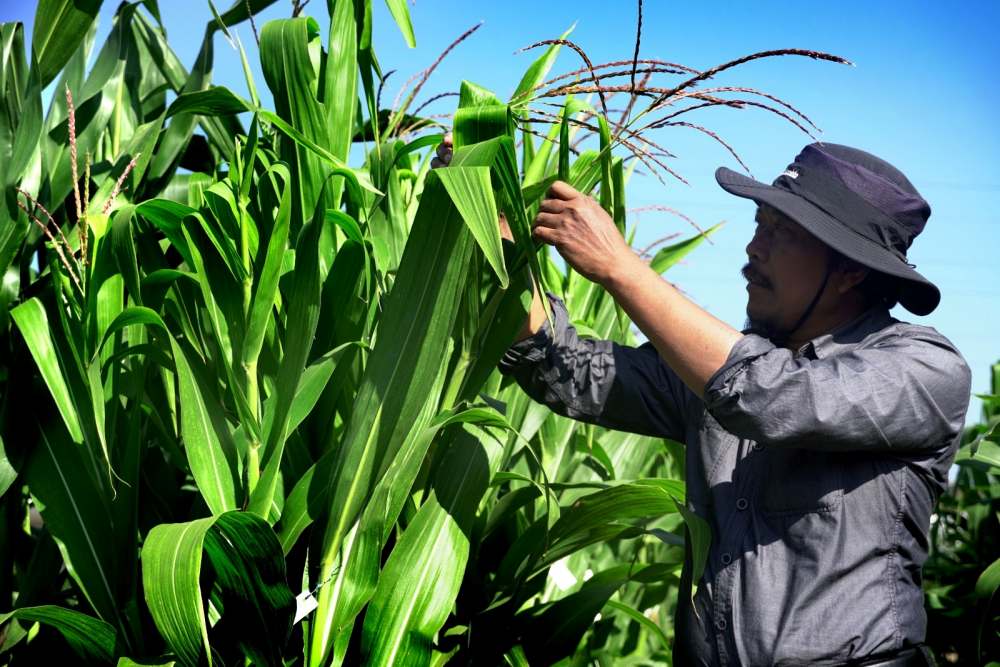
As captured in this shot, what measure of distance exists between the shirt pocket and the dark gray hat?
0.27 meters

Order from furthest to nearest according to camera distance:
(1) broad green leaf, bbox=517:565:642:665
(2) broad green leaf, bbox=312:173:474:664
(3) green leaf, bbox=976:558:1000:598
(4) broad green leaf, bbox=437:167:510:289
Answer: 1. (3) green leaf, bbox=976:558:1000:598
2. (1) broad green leaf, bbox=517:565:642:665
3. (2) broad green leaf, bbox=312:173:474:664
4. (4) broad green leaf, bbox=437:167:510:289

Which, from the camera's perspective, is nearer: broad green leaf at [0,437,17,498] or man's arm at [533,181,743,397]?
man's arm at [533,181,743,397]

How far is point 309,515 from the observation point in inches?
49.3

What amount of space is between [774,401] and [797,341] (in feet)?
1.02

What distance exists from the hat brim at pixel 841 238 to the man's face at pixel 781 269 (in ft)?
0.13

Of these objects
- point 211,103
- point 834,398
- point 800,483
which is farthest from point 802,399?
point 211,103

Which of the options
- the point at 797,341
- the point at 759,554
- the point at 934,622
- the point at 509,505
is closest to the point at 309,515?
the point at 509,505

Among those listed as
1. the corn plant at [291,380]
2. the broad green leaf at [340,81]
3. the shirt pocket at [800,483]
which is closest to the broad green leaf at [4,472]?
the corn plant at [291,380]

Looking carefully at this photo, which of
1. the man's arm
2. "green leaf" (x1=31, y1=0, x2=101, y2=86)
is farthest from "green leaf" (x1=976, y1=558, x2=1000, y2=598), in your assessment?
"green leaf" (x1=31, y1=0, x2=101, y2=86)

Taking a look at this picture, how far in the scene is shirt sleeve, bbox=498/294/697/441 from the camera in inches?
57.3

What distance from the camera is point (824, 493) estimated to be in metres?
1.28

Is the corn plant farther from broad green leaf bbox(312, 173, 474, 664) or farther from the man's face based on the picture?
the man's face

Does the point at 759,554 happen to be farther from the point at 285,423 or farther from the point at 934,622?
the point at 934,622

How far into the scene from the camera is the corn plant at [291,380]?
46.3 inches
